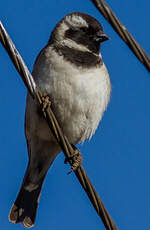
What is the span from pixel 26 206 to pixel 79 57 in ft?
6.81

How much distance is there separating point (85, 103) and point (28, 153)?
113cm

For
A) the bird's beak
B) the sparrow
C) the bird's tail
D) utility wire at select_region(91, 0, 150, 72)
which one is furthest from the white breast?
utility wire at select_region(91, 0, 150, 72)

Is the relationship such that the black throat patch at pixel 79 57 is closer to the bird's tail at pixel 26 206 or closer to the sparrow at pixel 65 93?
the sparrow at pixel 65 93

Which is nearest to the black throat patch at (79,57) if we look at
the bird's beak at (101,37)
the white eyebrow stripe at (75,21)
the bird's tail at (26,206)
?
the bird's beak at (101,37)

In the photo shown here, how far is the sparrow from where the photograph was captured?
5.30 m

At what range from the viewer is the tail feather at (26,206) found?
6.14m

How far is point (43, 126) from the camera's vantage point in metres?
5.56

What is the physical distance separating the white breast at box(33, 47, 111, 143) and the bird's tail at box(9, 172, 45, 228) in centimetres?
105

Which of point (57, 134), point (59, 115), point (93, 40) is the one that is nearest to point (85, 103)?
point (59, 115)

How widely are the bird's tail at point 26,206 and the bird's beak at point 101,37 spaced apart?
194 cm

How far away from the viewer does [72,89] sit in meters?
5.32

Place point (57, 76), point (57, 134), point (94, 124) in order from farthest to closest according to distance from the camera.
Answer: point (94, 124), point (57, 76), point (57, 134)

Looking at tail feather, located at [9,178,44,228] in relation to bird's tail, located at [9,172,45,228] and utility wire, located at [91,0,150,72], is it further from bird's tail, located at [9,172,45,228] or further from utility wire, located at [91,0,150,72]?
utility wire, located at [91,0,150,72]

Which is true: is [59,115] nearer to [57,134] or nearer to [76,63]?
[76,63]
